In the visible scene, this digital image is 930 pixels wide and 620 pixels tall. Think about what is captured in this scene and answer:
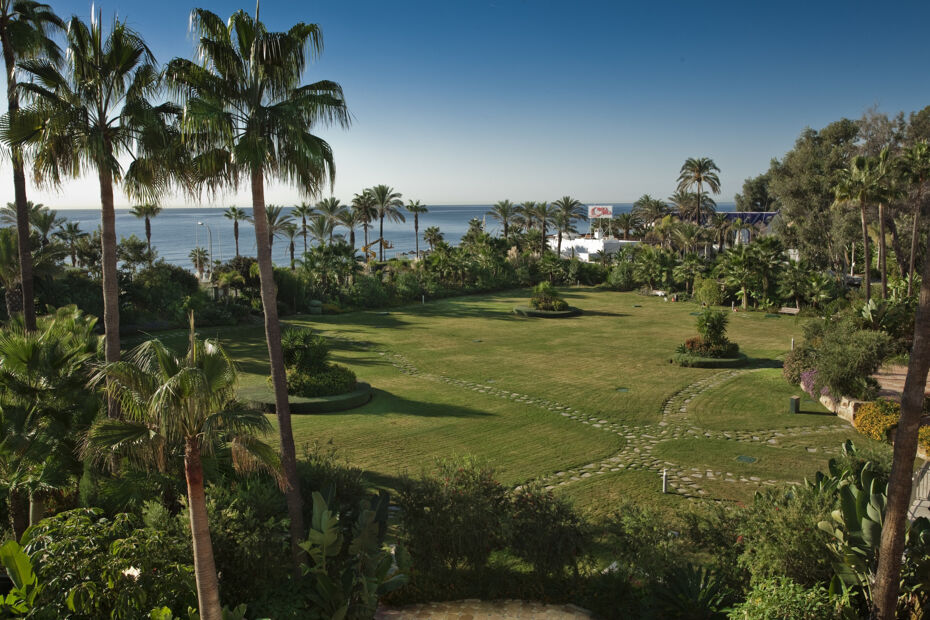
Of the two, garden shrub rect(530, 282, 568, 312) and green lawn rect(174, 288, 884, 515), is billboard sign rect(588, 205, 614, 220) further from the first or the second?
green lawn rect(174, 288, 884, 515)

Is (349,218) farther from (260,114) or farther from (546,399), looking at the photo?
(260,114)

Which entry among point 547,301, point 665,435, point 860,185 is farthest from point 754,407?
point 547,301

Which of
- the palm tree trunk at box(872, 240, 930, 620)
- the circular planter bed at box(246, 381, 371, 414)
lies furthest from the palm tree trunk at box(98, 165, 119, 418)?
the palm tree trunk at box(872, 240, 930, 620)

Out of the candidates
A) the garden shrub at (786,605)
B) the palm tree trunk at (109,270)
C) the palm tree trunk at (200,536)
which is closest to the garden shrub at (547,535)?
the garden shrub at (786,605)

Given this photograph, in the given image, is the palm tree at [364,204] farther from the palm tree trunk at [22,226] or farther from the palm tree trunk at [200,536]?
the palm tree trunk at [200,536]

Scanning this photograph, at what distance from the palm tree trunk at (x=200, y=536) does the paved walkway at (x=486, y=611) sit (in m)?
3.07

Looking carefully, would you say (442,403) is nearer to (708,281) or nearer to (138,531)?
(138,531)

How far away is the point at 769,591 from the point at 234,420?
25.0 feet

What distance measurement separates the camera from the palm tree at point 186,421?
6.95 m

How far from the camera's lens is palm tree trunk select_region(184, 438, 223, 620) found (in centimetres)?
724

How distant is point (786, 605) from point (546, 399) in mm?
15432

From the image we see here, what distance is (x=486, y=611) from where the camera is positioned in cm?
981

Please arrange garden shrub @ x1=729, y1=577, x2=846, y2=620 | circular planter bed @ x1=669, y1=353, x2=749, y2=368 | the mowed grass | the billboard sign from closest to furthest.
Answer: garden shrub @ x1=729, y1=577, x2=846, y2=620
the mowed grass
circular planter bed @ x1=669, y1=353, x2=749, y2=368
the billboard sign

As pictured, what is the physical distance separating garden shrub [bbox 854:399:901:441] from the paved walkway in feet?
46.5
